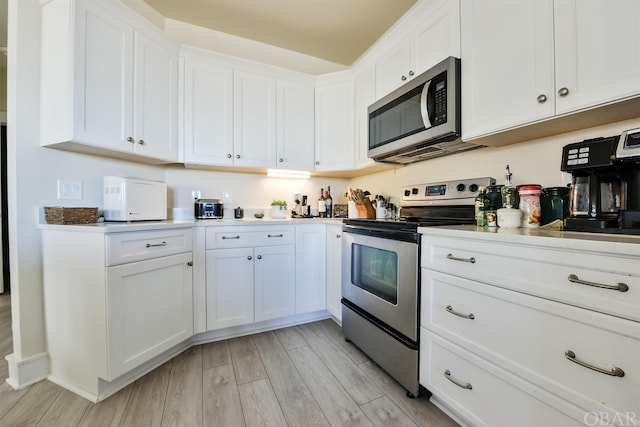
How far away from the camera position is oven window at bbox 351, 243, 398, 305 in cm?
147

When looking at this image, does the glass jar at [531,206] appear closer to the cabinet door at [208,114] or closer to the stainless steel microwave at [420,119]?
the stainless steel microwave at [420,119]

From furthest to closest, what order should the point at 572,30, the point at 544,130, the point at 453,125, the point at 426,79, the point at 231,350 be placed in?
the point at 231,350 < the point at 426,79 < the point at 453,125 < the point at 544,130 < the point at 572,30

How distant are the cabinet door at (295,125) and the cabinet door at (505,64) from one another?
55.7 inches

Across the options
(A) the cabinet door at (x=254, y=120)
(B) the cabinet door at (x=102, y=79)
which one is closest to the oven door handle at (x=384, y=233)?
(A) the cabinet door at (x=254, y=120)

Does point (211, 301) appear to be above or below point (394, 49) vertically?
below

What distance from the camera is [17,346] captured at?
56.8 inches

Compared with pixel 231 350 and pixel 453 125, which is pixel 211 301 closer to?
pixel 231 350

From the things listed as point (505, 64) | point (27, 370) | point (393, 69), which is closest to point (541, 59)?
point (505, 64)

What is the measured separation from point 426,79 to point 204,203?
196 centimetres

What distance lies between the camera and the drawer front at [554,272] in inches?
27.0

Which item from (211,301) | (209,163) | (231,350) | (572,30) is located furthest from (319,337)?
(572,30)

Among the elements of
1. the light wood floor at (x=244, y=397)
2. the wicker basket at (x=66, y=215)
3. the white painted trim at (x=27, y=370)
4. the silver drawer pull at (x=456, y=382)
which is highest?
the wicker basket at (x=66, y=215)

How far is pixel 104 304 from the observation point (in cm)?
130

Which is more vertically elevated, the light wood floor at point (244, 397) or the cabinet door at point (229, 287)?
the cabinet door at point (229, 287)
